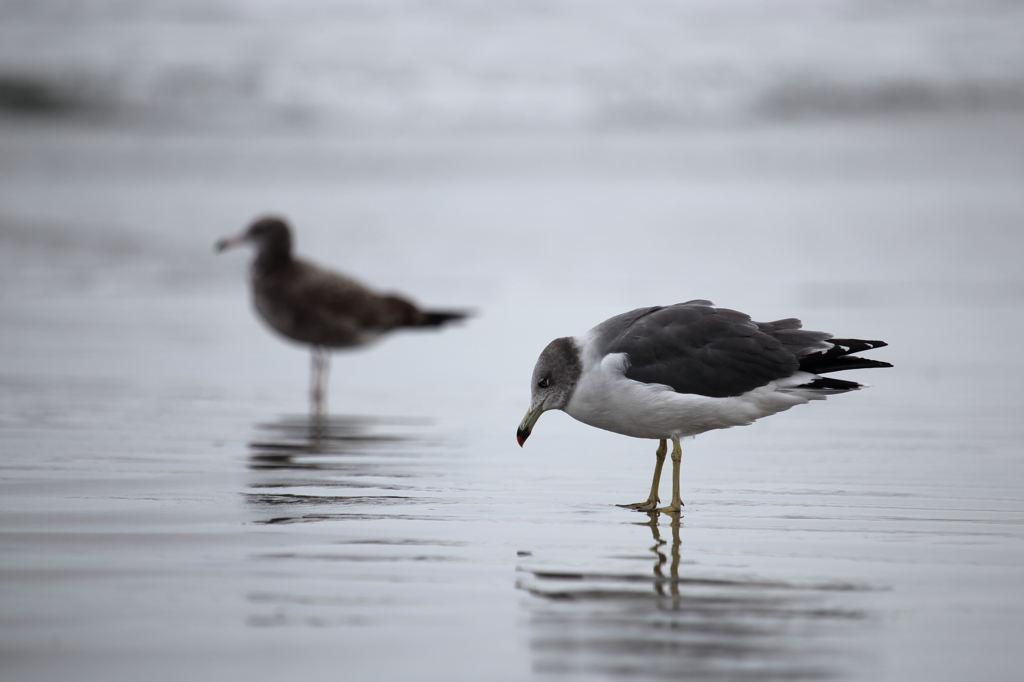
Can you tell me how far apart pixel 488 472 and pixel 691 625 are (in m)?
2.23

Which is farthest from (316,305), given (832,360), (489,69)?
(489,69)

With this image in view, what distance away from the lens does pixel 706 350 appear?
4605mm

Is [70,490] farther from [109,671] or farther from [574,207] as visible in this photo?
[574,207]

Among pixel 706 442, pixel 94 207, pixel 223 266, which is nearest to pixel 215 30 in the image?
pixel 94 207

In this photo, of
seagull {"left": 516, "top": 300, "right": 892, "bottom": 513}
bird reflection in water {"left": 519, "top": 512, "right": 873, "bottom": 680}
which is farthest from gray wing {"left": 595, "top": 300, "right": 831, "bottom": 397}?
bird reflection in water {"left": 519, "top": 512, "right": 873, "bottom": 680}

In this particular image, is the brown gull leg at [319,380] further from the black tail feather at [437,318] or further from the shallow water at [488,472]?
the black tail feather at [437,318]

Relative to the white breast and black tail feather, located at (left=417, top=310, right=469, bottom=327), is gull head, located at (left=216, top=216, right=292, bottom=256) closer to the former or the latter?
black tail feather, located at (left=417, top=310, right=469, bottom=327)

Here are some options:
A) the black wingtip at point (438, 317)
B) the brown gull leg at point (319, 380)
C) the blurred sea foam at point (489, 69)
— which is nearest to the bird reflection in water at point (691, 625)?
the brown gull leg at point (319, 380)

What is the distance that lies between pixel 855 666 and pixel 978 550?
1260mm

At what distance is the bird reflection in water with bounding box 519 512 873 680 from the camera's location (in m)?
2.71

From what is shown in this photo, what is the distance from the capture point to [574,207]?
17.0 metres

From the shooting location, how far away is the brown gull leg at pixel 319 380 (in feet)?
23.2

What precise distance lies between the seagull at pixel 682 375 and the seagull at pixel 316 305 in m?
3.55

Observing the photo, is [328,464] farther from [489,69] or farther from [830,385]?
[489,69]
